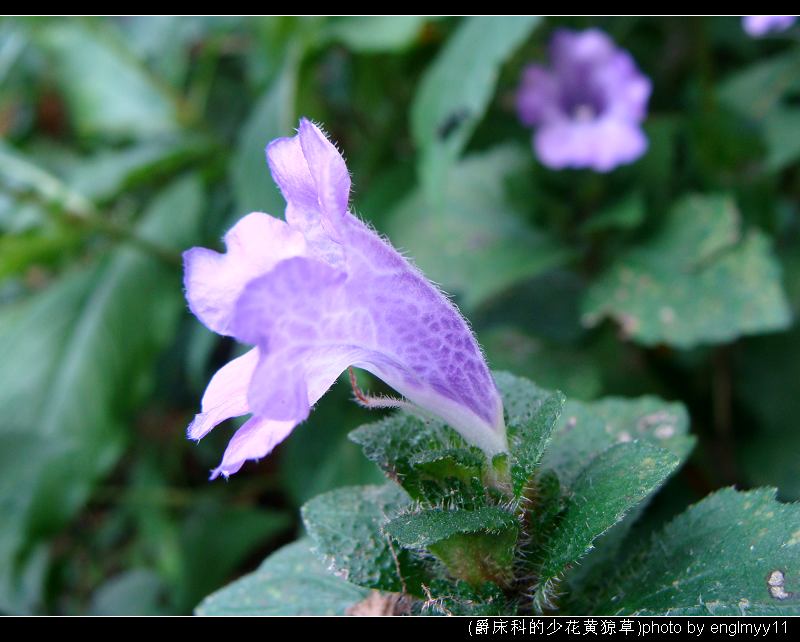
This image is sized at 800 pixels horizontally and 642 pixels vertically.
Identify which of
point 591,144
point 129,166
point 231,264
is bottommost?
point 231,264

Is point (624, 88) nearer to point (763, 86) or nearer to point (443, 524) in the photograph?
point (763, 86)

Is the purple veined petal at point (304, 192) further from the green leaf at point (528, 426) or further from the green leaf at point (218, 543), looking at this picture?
the green leaf at point (218, 543)

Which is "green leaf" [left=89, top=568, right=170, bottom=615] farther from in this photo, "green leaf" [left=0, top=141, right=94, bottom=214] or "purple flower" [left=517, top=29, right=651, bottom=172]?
"purple flower" [left=517, top=29, right=651, bottom=172]

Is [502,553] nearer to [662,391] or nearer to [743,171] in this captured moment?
[662,391]

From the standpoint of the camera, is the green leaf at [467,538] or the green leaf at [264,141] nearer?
the green leaf at [467,538]

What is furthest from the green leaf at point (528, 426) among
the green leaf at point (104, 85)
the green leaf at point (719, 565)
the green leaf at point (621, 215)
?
the green leaf at point (104, 85)

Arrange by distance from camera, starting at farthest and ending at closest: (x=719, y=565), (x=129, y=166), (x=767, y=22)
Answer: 1. (x=129, y=166)
2. (x=767, y=22)
3. (x=719, y=565)

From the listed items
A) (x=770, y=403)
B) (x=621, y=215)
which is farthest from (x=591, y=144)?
(x=770, y=403)
